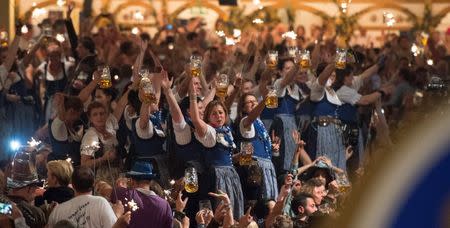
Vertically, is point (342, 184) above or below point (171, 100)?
below

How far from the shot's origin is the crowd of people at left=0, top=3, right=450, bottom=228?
24.6 feet

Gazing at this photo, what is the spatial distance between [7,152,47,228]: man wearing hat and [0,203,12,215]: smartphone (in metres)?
0.31

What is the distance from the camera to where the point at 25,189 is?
7.28m

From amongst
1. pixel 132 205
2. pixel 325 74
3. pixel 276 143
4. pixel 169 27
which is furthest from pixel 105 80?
pixel 169 27

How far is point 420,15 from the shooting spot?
2473 centimetres

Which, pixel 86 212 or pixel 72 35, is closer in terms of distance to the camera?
pixel 86 212

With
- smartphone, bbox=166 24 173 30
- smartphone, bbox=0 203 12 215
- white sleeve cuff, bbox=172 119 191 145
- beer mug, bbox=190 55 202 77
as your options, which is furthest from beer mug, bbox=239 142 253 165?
smartphone, bbox=166 24 173 30

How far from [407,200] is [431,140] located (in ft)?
0.60

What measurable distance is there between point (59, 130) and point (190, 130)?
121 cm

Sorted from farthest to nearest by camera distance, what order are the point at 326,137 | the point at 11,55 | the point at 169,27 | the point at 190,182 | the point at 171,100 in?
the point at 169,27, the point at 11,55, the point at 326,137, the point at 171,100, the point at 190,182

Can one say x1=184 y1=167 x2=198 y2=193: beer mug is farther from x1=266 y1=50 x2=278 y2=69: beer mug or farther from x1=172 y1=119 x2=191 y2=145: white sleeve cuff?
x1=266 y1=50 x2=278 y2=69: beer mug

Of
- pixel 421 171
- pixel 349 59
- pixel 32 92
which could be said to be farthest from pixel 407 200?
pixel 32 92

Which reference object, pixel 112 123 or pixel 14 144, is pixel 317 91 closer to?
pixel 112 123

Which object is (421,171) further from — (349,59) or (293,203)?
(349,59)
